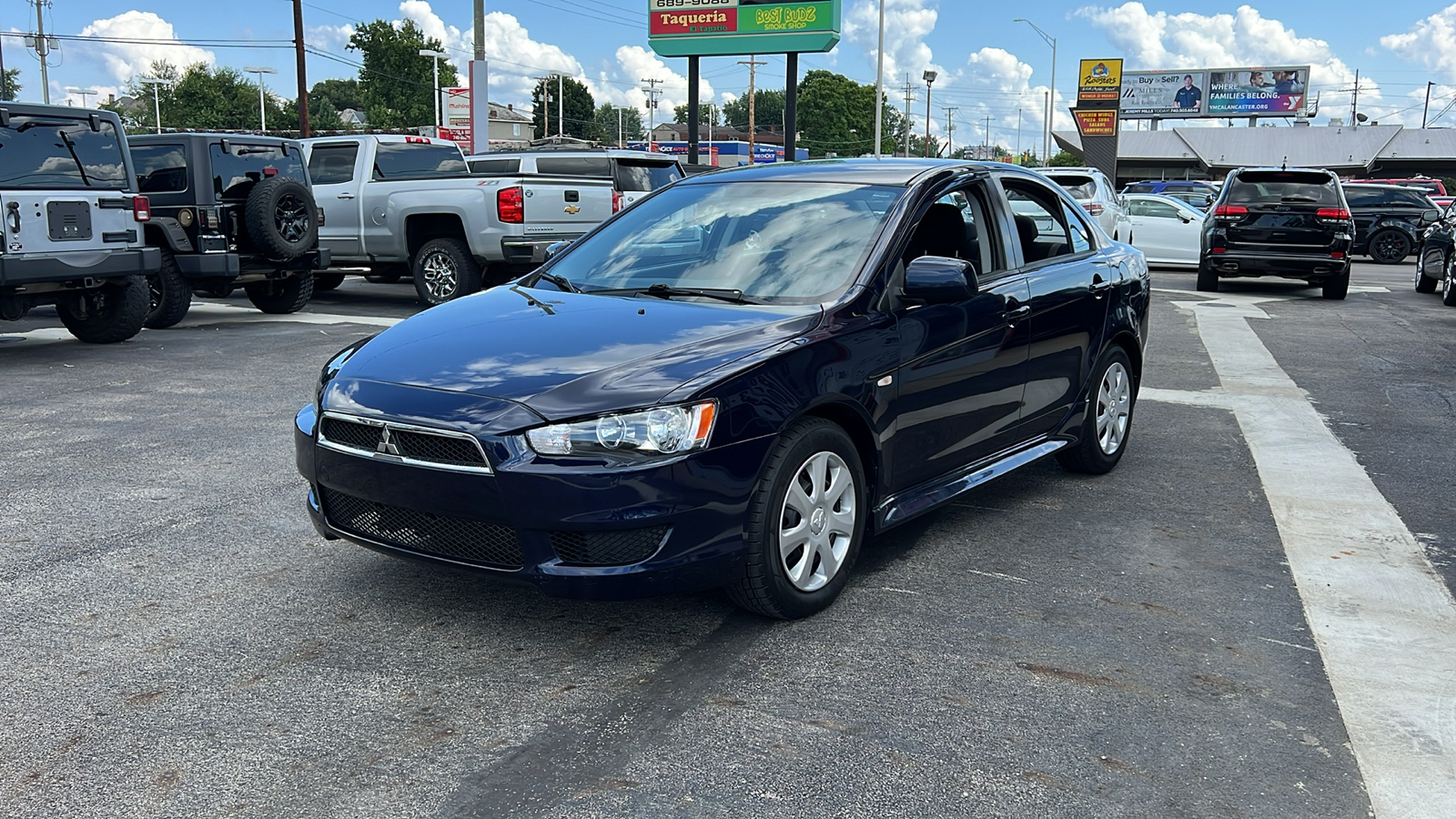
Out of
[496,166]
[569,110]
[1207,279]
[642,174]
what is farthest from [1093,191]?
[569,110]

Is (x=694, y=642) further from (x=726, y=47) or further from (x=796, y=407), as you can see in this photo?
(x=726, y=47)

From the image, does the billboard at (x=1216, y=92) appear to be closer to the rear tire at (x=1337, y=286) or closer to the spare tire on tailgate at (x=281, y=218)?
the rear tire at (x=1337, y=286)

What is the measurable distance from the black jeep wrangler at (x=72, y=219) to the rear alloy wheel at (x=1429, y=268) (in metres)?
16.2

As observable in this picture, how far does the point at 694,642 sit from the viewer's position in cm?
402

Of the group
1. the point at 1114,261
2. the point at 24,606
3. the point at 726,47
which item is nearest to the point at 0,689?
the point at 24,606

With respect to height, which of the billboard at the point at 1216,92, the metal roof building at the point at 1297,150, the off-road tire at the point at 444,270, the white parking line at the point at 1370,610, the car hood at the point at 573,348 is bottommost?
the white parking line at the point at 1370,610

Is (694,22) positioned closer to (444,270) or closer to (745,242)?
(444,270)

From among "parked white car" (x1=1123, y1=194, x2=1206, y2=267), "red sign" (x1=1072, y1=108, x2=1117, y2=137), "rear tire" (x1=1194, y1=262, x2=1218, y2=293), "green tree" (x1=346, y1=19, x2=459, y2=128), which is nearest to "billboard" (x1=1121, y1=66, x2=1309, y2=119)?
"red sign" (x1=1072, y1=108, x2=1117, y2=137)

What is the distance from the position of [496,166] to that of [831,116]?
12267 cm

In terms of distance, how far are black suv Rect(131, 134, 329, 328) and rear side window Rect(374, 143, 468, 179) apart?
206 centimetres

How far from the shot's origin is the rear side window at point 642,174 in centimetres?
1554

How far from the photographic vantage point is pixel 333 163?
1527 centimetres

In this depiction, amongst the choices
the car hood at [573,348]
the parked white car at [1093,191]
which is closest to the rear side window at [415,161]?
the parked white car at [1093,191]

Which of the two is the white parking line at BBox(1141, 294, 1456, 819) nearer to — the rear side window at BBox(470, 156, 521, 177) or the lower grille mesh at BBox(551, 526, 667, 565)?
the lower grille mesh at BBox(551, 526, 667, 565)
